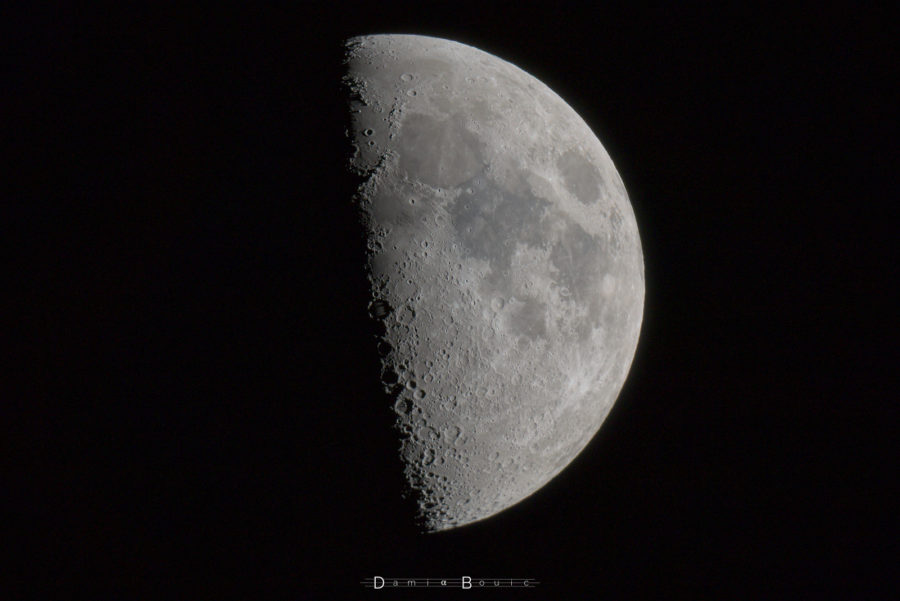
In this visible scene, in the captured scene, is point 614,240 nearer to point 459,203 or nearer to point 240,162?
point 459,203

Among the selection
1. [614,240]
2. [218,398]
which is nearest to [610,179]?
[614,240]

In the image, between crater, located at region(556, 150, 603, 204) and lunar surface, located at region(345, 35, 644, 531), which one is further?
crater, located at region(556, 150, 603, 204)

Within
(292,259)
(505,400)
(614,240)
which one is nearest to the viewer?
(292,259)

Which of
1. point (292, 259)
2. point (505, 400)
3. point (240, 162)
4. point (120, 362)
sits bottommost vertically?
point (505, 400)

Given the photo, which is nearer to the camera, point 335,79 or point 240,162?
point 240,162

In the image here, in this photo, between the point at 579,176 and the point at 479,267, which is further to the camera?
the point at 579,176

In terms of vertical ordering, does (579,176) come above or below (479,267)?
above

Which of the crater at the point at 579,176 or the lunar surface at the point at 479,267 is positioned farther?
the crater at the point at 579,176

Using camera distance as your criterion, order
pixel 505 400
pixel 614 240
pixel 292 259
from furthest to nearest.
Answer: pixel 614 240
pixel 505 400
pixel 292 259
